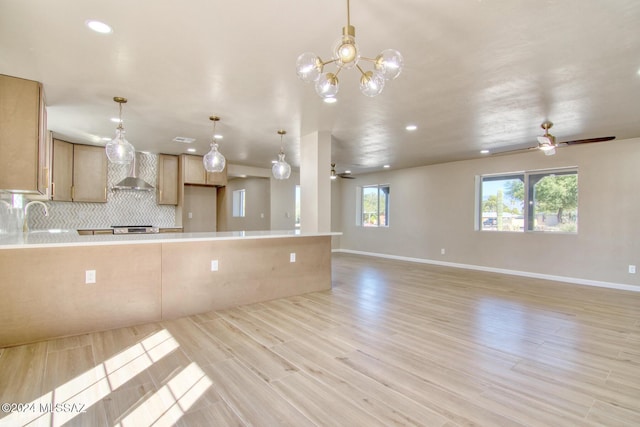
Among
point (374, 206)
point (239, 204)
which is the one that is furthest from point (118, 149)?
point (374, 206)

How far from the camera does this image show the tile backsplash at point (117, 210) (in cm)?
557

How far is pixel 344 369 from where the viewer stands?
7.82 feet

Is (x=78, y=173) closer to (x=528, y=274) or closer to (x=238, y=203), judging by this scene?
(x=238, y=203)

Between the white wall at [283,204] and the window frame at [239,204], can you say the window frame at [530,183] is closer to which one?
the white wall at [283,204]

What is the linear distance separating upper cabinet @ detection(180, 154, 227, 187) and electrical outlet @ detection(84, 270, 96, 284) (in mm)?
3664

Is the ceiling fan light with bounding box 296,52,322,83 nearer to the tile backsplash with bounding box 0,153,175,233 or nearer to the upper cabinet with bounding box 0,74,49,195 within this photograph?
the upper cabinet with bounding box 0,74,49,195

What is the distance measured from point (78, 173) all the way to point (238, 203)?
4.58m

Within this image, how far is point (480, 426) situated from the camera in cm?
175

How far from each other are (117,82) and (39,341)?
8.06 feet

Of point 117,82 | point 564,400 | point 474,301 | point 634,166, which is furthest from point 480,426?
point 634,166

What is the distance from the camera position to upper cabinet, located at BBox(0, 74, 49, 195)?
2.87 m

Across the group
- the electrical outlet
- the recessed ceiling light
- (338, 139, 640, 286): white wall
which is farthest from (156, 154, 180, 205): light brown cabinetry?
(338, 139, 640, 286): white wall

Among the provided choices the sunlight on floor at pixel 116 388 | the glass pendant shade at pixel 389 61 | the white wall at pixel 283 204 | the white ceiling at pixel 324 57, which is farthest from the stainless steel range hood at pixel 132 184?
the glass pendant shade at pixel 389 61

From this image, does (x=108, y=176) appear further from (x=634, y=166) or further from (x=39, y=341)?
(x=634, y=166)
